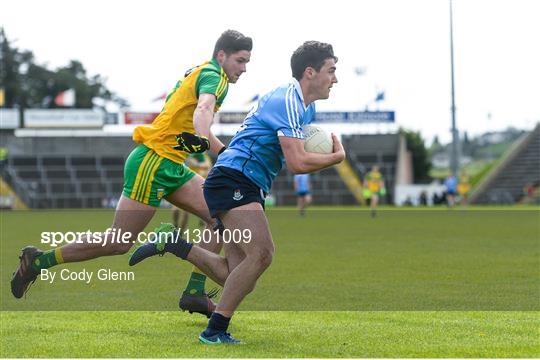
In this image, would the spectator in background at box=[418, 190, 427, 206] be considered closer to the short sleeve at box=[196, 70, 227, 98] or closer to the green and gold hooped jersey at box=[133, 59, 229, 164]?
the green and gold hooped jersey at box=[133, 59, 229, 164]

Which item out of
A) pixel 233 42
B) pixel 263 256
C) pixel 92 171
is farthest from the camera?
pixel 92 171

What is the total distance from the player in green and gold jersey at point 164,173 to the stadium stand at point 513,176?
4971 cm

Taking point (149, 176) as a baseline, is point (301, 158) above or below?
above

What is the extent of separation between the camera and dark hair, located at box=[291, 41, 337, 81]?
704cm

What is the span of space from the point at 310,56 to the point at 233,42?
1.38 metres

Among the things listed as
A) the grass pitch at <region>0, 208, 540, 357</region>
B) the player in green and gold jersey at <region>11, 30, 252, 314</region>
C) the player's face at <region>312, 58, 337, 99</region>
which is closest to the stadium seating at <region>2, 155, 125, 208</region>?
the grass pitch at <region>0, 208, 540, 357</region>

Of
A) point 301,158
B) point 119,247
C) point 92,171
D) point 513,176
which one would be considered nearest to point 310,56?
point 301,158

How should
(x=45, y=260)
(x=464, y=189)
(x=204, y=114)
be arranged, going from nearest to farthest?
(x=204, y=114) → (x=45, y=260) → (x=464, y=189)

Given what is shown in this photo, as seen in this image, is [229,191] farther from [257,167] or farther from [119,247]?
[119,247]

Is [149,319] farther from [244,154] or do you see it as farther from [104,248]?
[244,154]

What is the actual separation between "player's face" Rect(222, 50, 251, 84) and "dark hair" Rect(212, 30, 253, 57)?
0.04 meters

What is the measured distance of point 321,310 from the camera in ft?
30.3

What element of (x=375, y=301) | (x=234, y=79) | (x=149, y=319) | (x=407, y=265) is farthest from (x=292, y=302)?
(x=407, y=265)

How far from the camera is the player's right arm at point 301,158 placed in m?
6.81
